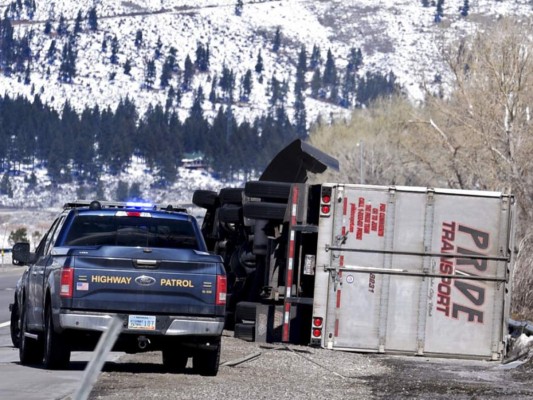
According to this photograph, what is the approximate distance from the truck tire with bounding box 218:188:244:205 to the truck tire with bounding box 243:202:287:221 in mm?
2979

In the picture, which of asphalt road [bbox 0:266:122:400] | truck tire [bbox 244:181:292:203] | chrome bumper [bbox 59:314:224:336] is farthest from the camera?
truck tire [bbox 244:181:292:203]

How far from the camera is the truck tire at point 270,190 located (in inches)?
776

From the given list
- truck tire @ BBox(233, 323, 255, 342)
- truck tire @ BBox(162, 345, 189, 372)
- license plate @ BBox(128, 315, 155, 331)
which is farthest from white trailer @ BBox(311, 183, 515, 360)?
license plate @ BBox(128, 315, 155, 331)

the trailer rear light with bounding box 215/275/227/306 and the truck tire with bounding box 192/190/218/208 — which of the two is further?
the truck tire with bounding box 192/190/218/208

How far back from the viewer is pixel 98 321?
523 inches

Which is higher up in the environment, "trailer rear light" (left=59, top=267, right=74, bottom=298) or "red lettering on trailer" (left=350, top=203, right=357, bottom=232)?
"red lettering on trailer" (left=350, top=203, right=357, bottom=232)

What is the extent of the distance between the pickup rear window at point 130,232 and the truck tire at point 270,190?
17.7ft

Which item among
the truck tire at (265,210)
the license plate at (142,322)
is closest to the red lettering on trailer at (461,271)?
the truck tire at (265,210)

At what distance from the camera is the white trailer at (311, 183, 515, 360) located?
18.0 meters

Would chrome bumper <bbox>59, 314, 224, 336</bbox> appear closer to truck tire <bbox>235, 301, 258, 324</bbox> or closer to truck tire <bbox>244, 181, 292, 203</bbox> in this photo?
truck tire <bbox>235, 301, 258, 324</bbox>

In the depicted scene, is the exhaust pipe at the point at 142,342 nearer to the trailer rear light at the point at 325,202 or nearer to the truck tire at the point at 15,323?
the truck tire at the point at 15,323

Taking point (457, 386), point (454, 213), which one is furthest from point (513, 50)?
point (457, 386)

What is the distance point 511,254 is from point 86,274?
6705 millimetres

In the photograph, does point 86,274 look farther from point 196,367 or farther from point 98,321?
point 196,367
